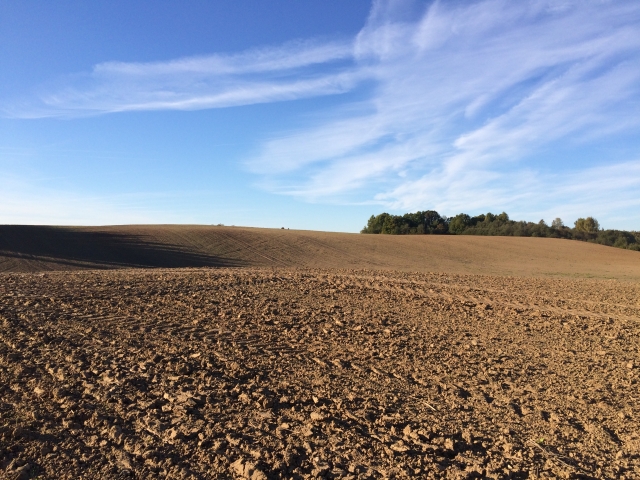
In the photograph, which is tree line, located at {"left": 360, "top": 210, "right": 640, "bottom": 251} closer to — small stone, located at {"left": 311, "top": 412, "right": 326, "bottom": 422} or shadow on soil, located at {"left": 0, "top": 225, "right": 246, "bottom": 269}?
shadow on soil, located at {"left": 0, "top": 225, "right": 246, "bottom": 269}

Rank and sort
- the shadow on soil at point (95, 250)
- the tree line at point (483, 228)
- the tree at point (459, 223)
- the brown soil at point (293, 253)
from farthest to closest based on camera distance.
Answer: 1. the tree at point (459, 223)
2. the tree line at point (483, 228)
3. the brown soil at point (293, 253)
4. the shadow on soil at point (95, 250)

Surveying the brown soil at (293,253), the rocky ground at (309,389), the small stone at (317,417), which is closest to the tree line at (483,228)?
the brown soil at (293,253)

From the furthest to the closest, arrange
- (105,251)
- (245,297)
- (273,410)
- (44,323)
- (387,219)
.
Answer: (387,219) → (105,251) → (245,297) → (44,323) → (273,410)

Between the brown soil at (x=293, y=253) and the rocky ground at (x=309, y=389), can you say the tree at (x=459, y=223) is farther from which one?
the rocky ground at (x=309, y=389)

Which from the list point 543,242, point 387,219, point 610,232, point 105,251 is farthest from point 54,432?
point 610,232

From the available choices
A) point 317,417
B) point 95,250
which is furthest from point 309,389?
point 95,250

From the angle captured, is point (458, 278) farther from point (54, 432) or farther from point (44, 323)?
point (54, 432)

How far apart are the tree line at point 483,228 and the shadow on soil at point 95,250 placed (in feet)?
148

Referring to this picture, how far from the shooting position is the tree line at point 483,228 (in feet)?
236

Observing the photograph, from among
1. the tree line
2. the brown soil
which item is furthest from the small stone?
the tree line

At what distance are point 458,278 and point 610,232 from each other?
65818 mm

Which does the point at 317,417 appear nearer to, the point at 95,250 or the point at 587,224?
the point at 95,250

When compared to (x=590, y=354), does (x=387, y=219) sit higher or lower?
higher

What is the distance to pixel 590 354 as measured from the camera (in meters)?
8.02
